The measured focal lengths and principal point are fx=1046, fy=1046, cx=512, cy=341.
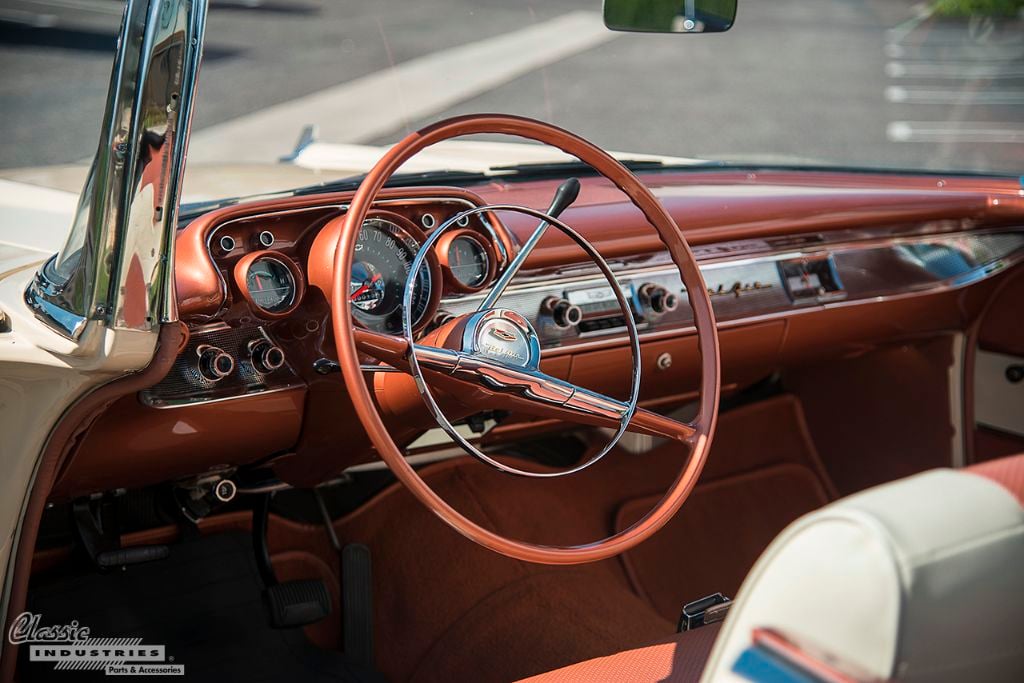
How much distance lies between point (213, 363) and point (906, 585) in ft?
4.02

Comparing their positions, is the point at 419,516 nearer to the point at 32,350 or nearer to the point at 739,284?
the point at 739,284

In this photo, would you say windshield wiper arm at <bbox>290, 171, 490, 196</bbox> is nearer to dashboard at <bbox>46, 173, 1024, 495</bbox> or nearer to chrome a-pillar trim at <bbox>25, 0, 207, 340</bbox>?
dashboard at <bbox>46, 173, 1024, 495</bbox>

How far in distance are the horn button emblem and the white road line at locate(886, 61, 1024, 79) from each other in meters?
9.08

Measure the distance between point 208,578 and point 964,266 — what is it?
84.1 inches

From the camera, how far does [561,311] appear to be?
7.14ft

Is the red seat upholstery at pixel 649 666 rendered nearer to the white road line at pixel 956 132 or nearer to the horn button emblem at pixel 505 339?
the horn button emblem at pixel 505 339

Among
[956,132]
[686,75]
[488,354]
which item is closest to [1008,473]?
[488,354]

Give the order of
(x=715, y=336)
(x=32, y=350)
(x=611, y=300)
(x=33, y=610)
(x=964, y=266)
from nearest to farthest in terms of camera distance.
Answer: (x=32, y=350)
(x=715, y=336)
(x=33, y=610)
(x=611, y=300)
(x=964, y=266)

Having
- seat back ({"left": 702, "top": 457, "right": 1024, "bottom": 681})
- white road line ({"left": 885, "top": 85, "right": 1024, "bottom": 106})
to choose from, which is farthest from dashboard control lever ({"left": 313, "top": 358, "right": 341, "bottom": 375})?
white road line ({"left": 885, "top": 85, "right": 1024, "bottom": 106})

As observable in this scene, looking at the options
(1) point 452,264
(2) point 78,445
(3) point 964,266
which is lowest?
(3) point 964,266

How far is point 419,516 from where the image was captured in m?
2.70

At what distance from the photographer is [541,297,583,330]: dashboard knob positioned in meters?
2.17

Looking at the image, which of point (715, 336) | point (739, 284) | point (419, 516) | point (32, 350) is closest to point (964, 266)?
point (739, 284)

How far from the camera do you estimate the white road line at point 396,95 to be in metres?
2.64
